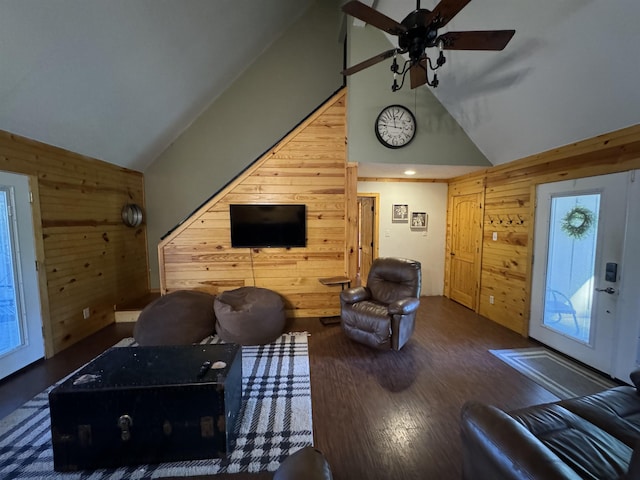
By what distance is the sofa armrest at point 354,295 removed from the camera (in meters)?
3.29

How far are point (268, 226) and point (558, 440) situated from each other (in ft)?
11.0

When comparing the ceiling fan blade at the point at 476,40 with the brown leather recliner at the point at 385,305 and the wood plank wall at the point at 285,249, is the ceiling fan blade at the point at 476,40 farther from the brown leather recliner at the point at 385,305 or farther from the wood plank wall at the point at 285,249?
the brown leather recliner at the point at 385,305

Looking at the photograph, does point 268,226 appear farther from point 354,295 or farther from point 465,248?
point 465,248

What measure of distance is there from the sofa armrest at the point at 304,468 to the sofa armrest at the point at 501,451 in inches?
28.5

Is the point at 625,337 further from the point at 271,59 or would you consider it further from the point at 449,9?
the point at 271,59

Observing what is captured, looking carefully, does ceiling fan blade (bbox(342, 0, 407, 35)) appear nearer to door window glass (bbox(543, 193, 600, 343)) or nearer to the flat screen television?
the flat screen television

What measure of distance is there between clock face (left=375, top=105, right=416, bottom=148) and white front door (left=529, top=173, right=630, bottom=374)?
177cm

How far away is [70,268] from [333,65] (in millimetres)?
5296

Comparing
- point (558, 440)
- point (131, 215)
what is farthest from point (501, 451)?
point (131, 215)

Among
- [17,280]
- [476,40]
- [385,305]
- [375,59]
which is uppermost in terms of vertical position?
[375,59]

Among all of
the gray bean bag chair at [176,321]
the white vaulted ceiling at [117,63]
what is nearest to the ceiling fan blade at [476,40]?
the white vaulted ceiling at [117,63]

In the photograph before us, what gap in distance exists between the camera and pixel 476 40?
186 centimetres

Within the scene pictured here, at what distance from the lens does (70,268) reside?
321 cm

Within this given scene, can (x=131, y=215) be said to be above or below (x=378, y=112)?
below
